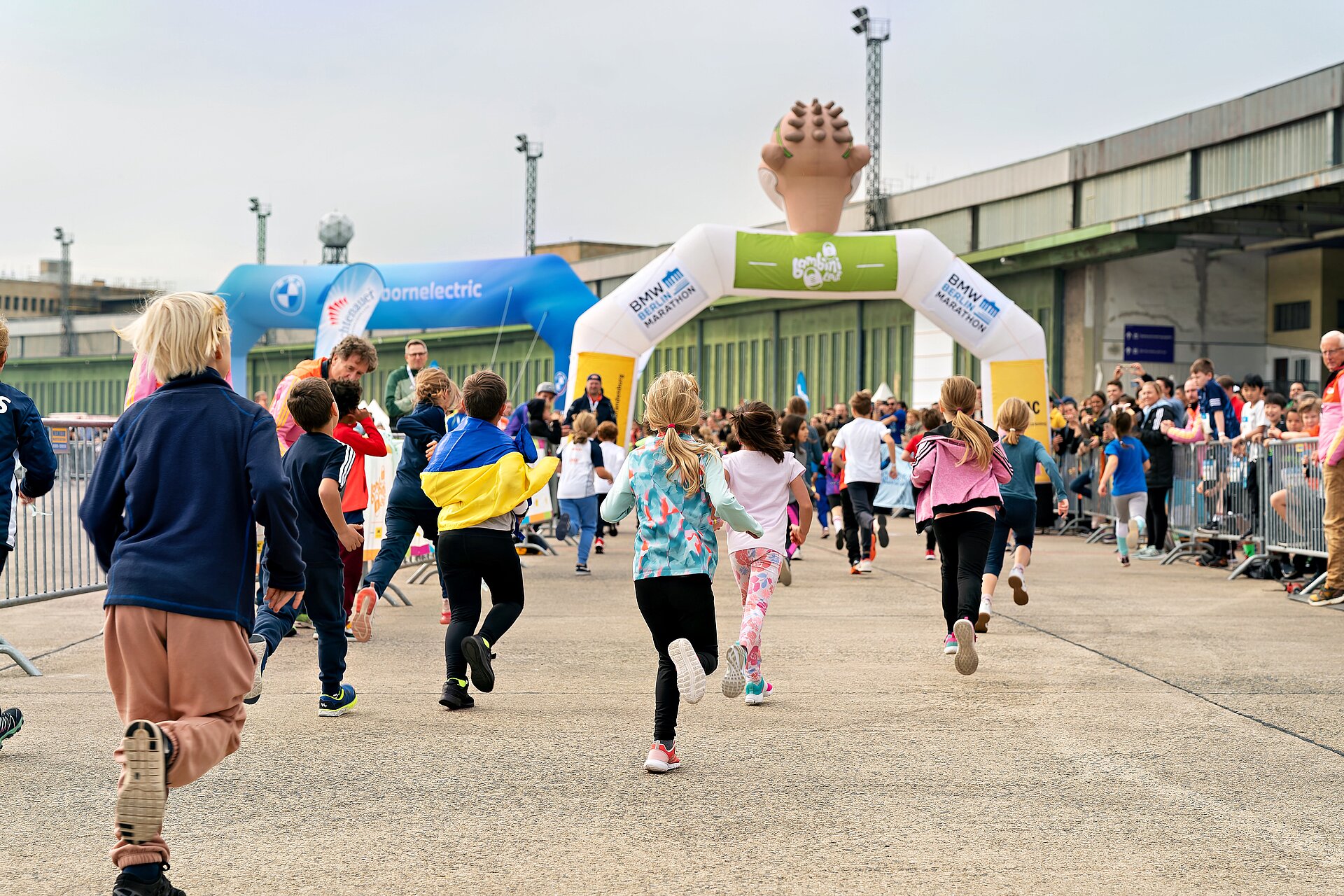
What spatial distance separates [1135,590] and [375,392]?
4169cm

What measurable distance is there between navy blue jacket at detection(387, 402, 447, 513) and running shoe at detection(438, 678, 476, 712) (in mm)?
1731

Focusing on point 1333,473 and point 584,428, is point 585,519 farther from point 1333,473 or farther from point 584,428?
point 1333,473

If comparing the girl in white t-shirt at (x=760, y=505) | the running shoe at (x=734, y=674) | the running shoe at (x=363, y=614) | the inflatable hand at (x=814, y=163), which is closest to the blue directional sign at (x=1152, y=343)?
the inflatable hand at (x=814, y=163)

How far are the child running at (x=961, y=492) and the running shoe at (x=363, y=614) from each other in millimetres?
3174

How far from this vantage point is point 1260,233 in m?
26.5

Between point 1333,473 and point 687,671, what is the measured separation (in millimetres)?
7921

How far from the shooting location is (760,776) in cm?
548

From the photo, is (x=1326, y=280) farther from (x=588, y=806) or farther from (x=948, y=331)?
(x=588, y=806)

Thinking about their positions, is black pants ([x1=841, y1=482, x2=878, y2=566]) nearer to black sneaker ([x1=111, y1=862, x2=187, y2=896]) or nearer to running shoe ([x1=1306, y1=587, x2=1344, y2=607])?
running shoe ([x1=1306, y1=587, x2=1344, y2=607])

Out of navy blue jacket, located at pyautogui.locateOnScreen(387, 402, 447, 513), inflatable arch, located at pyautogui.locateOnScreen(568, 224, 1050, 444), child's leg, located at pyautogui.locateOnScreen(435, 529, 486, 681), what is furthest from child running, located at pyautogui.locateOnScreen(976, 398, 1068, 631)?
inflatable arch, located at pyautogui.locateOnScreen(568, 224, 1050, 444)

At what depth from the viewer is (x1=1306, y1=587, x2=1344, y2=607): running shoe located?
37.2ft

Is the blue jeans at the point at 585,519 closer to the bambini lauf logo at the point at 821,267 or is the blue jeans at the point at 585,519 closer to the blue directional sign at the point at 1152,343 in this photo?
the bambini lauf logo at the point at 821,267

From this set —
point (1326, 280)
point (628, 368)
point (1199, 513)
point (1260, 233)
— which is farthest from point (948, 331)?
point (1326, 280)

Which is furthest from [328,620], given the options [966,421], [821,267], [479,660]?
[821,267]
